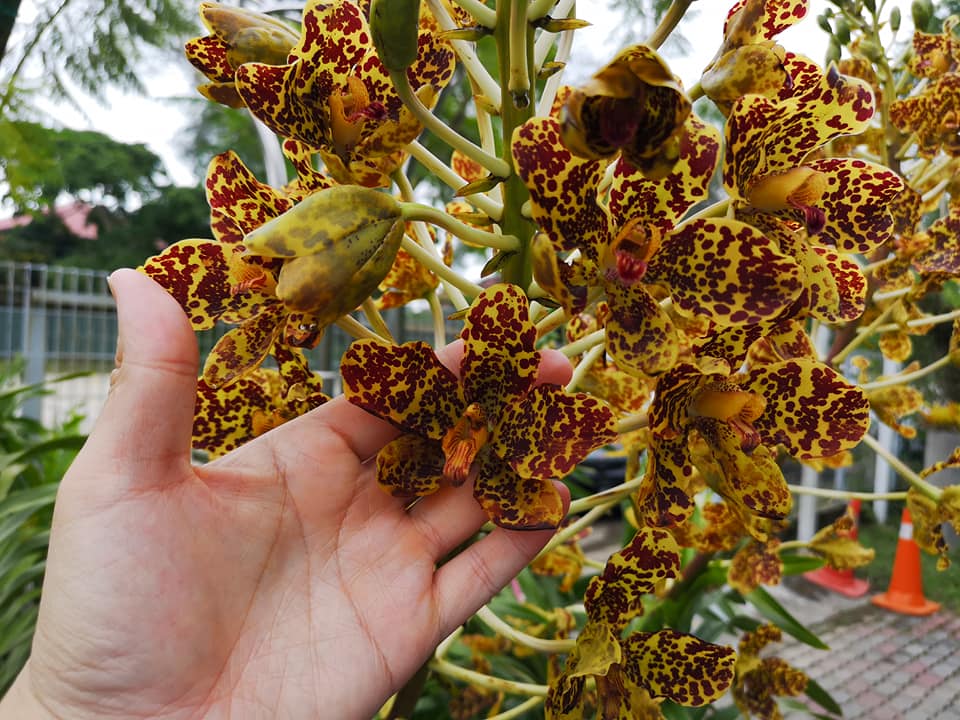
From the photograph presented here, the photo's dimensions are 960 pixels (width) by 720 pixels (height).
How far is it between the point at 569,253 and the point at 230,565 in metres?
0.47

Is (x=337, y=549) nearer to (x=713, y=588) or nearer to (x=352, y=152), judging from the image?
(x=352, y=152)

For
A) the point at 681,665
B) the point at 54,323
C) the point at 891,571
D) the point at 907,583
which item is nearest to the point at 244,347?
the point at 681,665

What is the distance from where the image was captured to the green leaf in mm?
1231

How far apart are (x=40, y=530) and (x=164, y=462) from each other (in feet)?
3.36

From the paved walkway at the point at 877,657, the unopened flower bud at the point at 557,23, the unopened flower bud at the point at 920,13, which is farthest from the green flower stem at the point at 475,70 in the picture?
the paved walkway at the point at 877,657

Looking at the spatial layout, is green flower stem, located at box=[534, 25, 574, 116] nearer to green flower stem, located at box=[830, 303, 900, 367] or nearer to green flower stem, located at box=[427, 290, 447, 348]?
green flower stem, located at box=[427, 290, 447, 348]

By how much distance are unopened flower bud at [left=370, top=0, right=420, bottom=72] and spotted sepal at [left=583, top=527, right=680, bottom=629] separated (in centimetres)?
47

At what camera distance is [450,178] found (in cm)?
66

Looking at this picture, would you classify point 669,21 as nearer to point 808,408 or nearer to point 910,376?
point 808,408

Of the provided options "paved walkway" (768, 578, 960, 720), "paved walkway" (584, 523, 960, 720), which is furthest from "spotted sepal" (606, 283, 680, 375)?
"paved walkway" (768, 578, 960, 720)

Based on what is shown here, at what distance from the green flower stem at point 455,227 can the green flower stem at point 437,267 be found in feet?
0.20

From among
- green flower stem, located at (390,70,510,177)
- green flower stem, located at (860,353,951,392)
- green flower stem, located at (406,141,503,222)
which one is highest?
green flower stem, located at (390,70,510,177)

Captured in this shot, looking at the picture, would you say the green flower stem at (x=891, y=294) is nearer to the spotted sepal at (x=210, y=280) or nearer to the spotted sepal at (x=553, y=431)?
the spotted sepal at (x=553, y=431)

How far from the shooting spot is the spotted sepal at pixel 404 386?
549 millimetres
